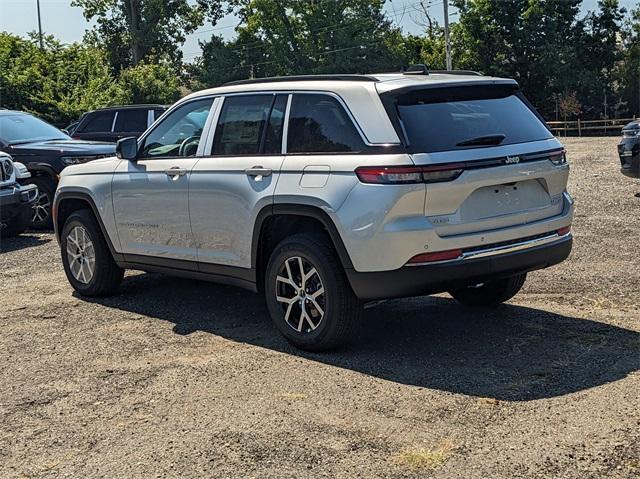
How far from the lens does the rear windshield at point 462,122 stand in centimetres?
554

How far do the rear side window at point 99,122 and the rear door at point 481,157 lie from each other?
42.6 ft

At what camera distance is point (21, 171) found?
12.3 metres

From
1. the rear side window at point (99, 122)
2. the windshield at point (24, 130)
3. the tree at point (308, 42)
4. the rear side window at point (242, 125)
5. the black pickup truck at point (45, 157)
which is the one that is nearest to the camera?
the rear side window at point (242, 125)

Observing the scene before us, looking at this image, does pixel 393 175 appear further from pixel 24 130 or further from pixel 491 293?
pixel 24 130

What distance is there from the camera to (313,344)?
589 cm

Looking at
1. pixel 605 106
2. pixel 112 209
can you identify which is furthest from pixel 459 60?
pixel 112 209

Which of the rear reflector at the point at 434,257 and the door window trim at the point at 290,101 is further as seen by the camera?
the door window trim at the point at 290,101

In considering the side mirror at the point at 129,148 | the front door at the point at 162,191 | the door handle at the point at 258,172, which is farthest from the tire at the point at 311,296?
the side mirror at the point at 129,148

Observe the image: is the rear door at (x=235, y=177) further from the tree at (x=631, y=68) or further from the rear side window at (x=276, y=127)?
the tree at (x=631, y=68)

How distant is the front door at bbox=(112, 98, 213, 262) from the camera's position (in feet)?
22.6

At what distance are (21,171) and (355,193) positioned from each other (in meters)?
8.12

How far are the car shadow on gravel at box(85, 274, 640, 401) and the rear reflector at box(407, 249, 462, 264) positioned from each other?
69 cm

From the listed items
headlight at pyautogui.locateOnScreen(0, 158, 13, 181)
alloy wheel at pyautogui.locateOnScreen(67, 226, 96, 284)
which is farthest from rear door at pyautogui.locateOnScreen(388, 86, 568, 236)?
headlight at pyautogui.locateOnScreen(0, 158, 13, 181)

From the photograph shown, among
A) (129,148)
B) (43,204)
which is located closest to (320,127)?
(129,148)
